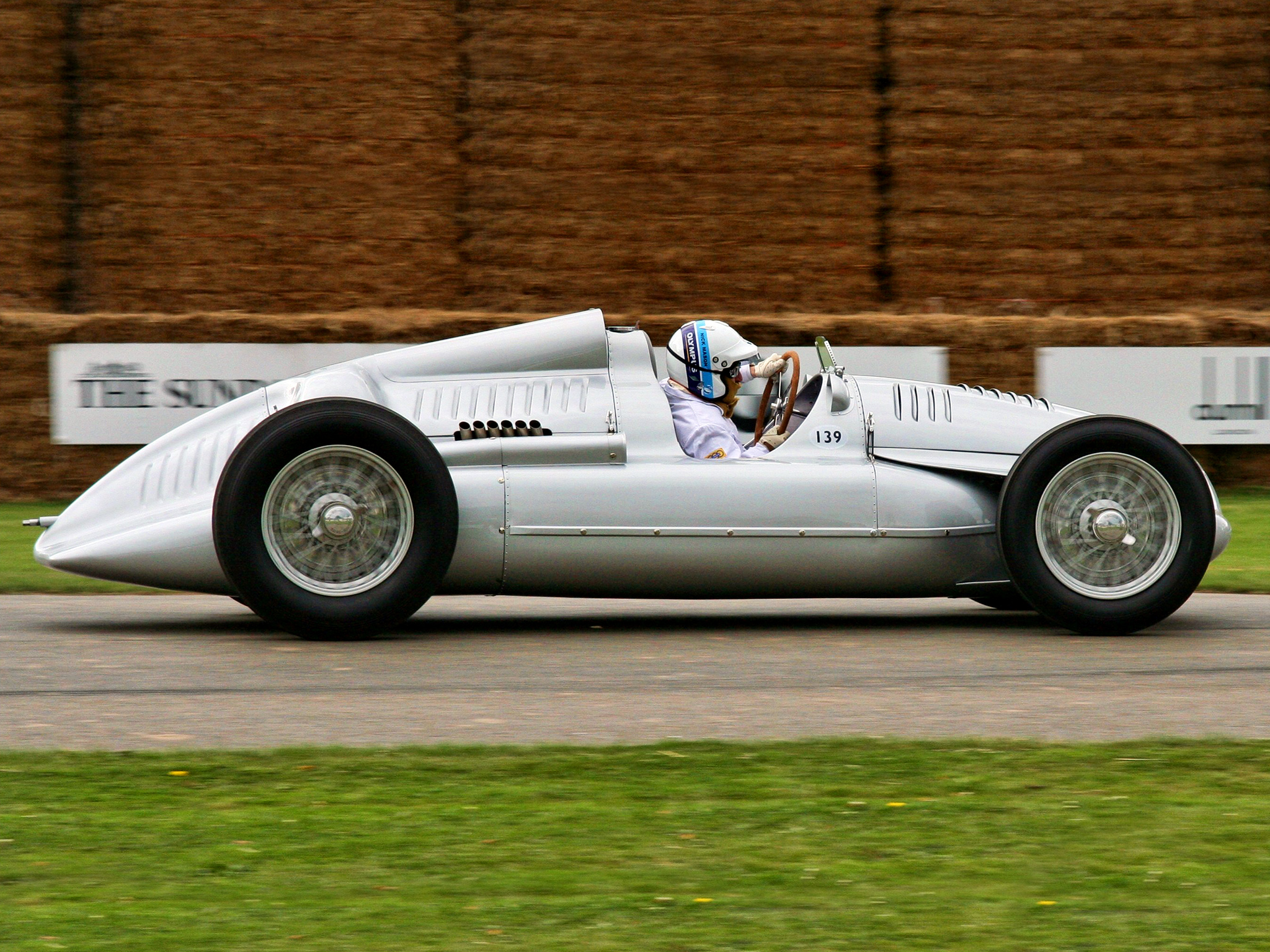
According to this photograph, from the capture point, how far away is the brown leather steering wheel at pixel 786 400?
754 cm

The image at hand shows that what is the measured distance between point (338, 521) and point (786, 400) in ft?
6.90

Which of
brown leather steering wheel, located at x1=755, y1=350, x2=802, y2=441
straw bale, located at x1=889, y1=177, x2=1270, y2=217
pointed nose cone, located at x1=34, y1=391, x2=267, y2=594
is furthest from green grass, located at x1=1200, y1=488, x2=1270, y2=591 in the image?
pointed nose cone, located at x1=34, y1=391, x2=267, y2=594

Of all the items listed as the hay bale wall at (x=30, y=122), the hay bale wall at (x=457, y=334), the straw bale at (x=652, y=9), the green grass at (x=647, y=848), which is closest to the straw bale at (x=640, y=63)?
the straw bale at (x=652, y=9)

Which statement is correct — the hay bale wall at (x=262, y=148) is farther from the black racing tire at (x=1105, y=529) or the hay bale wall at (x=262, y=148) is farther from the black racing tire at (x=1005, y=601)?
the black racing tire at (x=1105, y=529)

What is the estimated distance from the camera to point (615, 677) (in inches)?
244

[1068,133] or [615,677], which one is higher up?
[1068,133]

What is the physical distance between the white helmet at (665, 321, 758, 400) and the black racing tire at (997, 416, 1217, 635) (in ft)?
4.36

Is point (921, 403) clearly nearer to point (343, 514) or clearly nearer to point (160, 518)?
point (343, 514)

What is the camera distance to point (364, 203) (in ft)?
42.8

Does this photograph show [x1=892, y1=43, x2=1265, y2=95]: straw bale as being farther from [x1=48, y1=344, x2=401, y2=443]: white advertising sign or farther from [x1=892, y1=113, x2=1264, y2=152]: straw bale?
[x1=48, y1=344, x2=401, y2=443]: white advertising sign

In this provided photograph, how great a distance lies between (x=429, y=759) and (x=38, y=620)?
140 inches

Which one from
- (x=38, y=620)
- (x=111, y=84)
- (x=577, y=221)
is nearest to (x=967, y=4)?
(x=577, y=221)

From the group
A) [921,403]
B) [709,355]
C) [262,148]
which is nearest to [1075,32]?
[262,148]

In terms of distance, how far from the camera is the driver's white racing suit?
7.30 meters
